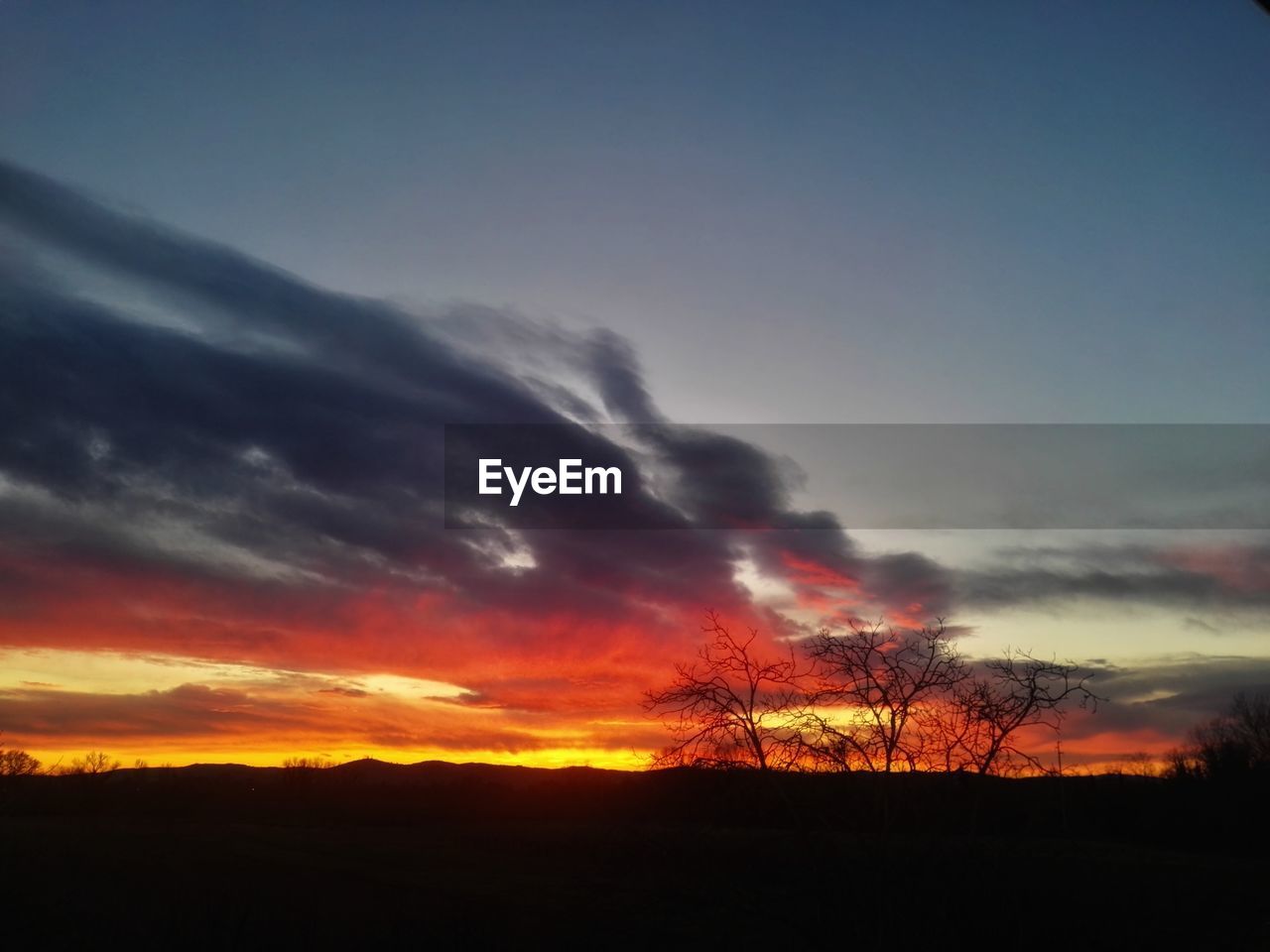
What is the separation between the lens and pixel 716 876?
22516mm

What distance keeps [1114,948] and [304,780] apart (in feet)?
256

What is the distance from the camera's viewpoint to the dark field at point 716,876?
661 inches

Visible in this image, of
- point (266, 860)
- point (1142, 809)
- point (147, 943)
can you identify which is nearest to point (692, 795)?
point (147, 943)

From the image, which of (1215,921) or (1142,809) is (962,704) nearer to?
(1215,921)

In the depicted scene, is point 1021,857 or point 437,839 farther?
point 437,839

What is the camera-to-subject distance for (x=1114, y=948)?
17938 mm

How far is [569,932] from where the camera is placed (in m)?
21.2

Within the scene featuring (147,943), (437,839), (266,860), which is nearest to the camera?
(147,943)

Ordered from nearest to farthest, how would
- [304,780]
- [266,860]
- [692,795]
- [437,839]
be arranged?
[692,795], [266,860], [437,839], [304,780]

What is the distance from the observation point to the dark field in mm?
16797

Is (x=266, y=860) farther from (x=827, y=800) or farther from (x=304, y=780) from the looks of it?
(x=304, y=780)

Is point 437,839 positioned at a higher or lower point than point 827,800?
lower

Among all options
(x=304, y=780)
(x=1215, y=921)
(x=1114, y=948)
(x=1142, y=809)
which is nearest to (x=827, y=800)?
(x=1114, y=948)

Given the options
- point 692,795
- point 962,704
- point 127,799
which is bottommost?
point 127,799
